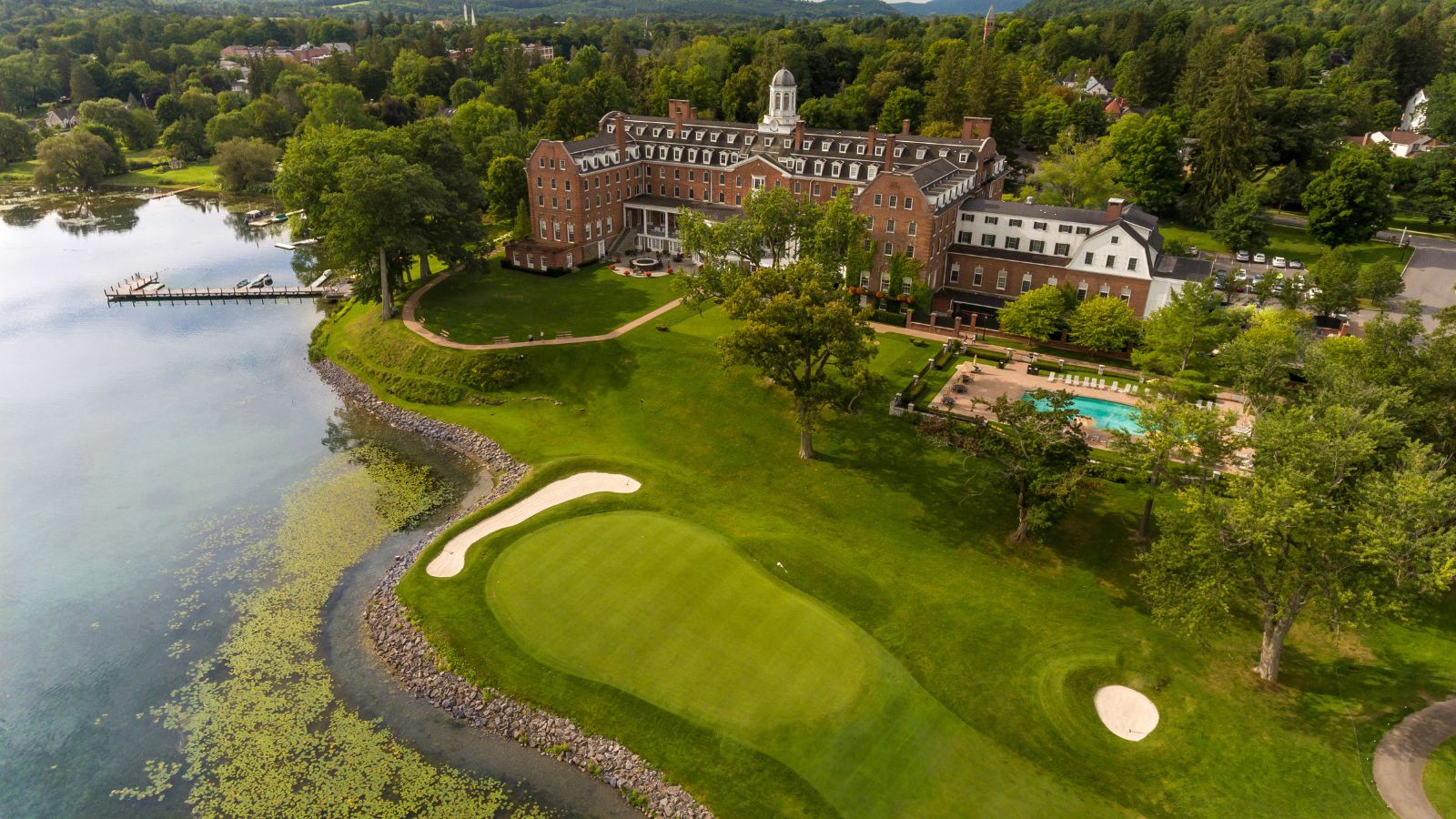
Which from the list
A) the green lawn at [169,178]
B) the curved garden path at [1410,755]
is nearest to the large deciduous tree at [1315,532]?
the curved garden path at [1410,755]

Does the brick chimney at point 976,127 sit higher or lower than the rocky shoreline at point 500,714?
higher

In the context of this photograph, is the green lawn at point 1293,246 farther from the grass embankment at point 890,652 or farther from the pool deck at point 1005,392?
the grass embankment at point 890,652

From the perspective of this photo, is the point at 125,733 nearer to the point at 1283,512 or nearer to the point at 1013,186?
the point at 1283,512

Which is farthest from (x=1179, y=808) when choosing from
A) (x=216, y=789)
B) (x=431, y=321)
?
(x=431, y=321)

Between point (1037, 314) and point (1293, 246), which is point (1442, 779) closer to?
point (1037, 314)

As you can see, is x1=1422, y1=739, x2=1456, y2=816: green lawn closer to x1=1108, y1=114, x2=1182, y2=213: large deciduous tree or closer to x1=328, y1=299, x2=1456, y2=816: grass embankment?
x1=328, y1=299, x2=1456, y2=816: grass embankment

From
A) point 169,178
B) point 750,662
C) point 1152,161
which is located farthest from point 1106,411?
point 169,178
